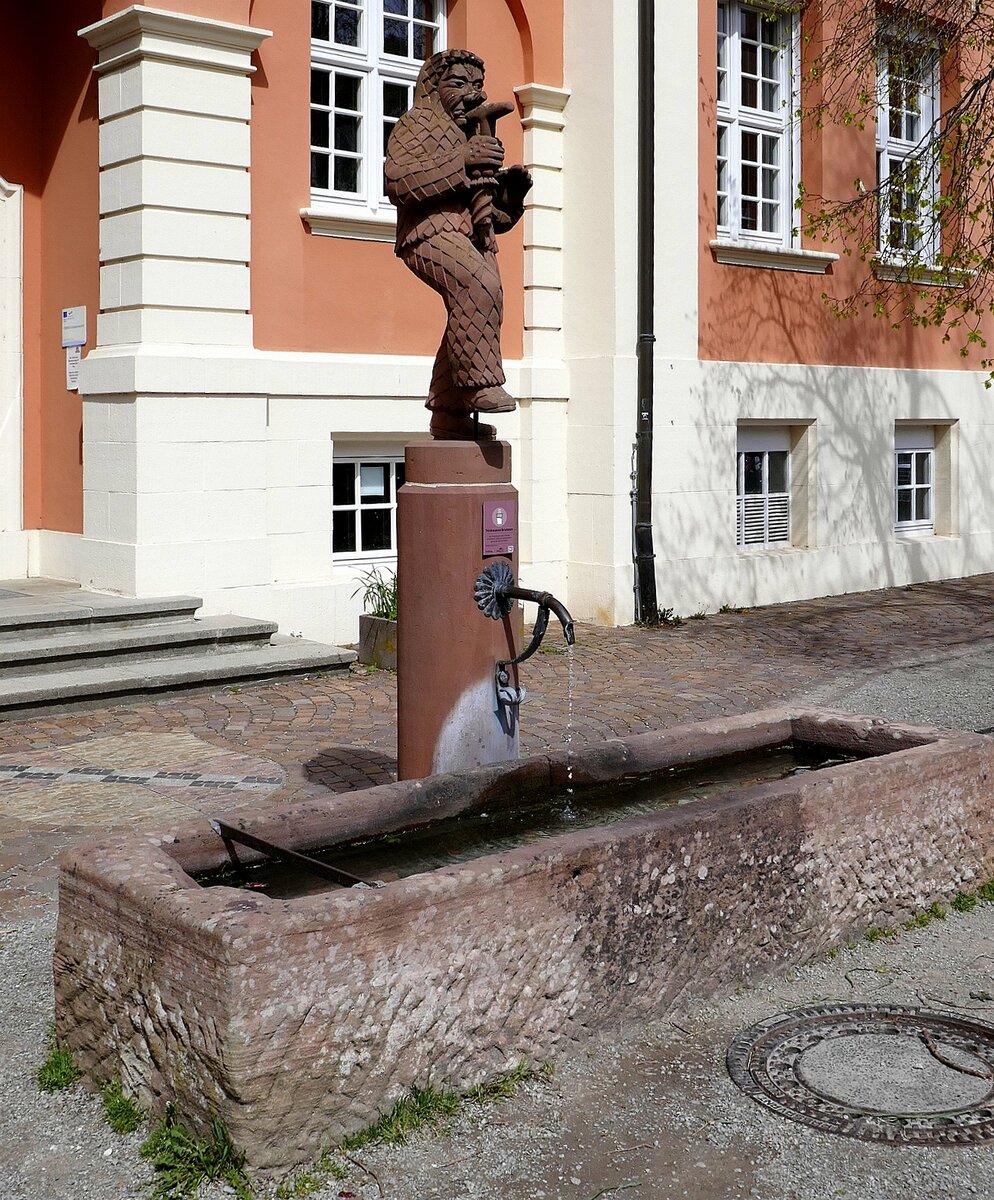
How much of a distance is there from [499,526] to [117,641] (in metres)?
4.78

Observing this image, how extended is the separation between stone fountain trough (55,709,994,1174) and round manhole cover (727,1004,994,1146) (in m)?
0.32

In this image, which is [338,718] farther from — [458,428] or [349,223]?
[349,223]

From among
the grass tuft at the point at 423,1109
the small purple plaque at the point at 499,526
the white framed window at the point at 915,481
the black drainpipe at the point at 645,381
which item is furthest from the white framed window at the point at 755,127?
the grass tuft at the point at 423,1109

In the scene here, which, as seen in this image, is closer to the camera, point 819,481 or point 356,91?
point 356,91

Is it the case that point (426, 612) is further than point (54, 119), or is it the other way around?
point (54, 119)

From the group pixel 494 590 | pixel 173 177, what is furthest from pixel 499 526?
pixel 173 177

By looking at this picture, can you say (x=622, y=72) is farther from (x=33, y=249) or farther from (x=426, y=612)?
(x=426, y=612)

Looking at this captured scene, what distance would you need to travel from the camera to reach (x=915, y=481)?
54.8 ft

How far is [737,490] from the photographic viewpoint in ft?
47.7

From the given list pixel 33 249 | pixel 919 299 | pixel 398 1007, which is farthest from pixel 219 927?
pixel 919 299

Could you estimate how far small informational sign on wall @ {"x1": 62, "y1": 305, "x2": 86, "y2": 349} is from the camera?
11.5 meters

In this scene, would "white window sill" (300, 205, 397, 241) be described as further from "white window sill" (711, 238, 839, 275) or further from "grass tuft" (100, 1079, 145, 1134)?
"grass tuft" (100, 1079, 145, 1134)

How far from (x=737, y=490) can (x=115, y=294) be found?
6338mm

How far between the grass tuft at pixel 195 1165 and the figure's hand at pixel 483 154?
3.66 meters
